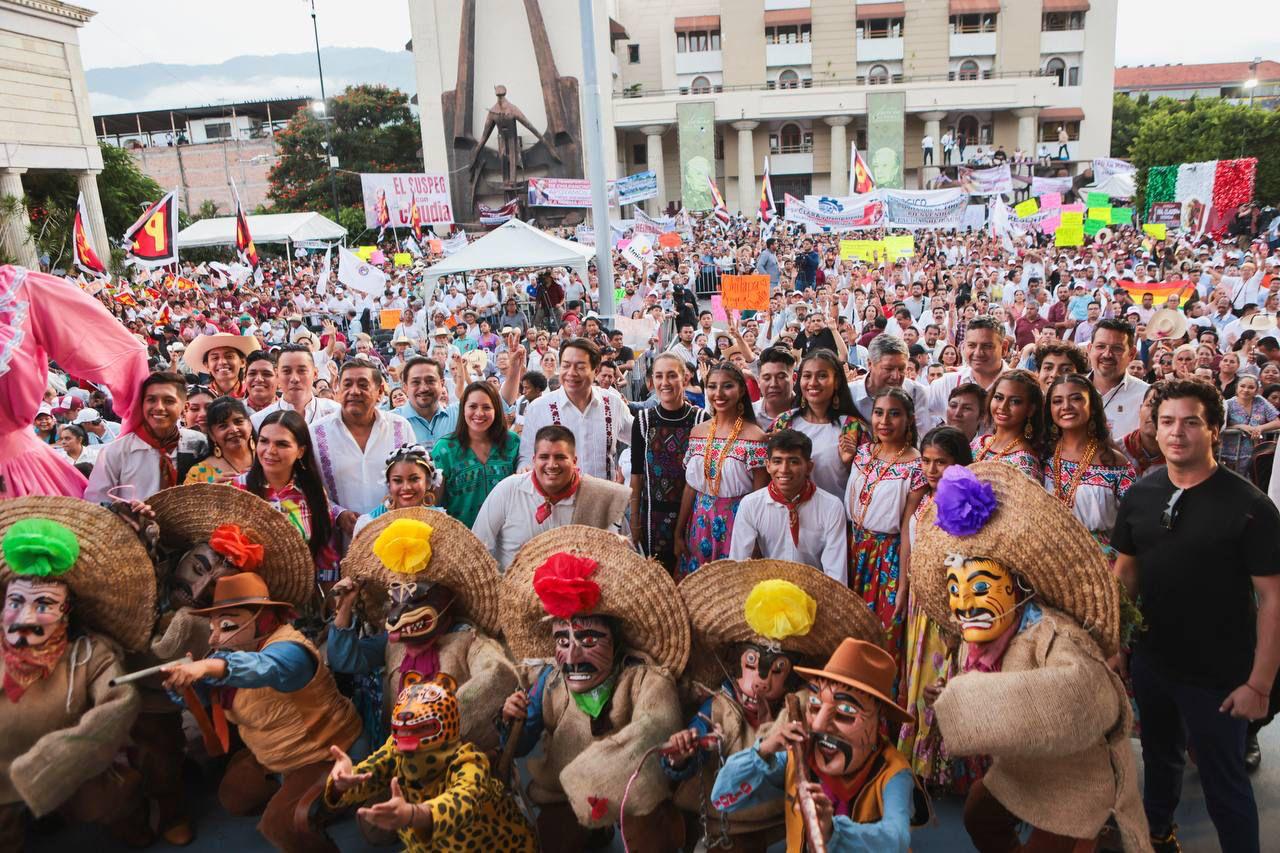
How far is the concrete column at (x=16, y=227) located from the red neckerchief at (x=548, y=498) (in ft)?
79.5

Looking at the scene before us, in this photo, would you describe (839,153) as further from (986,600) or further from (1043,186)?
(986,600)

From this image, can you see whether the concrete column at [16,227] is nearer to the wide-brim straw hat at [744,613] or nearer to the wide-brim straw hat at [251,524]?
the wide-brim straw hat at [251,524]

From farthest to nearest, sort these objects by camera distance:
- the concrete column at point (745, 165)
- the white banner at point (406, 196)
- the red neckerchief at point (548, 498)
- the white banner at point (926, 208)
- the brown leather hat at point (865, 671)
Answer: the concrete column at point (745, 165), the white banner at point (406, 196), the white banner at point (926, 208), the red neckerchief at point (548, 498), the brown leather hat at point (865, 671)

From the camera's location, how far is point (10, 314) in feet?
12.0

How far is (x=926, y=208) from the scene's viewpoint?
639 inches

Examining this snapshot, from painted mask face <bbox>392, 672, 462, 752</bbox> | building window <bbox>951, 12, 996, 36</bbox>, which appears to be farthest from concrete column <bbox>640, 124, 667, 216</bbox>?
painted mask face <bbox>392, 672, 462, 752</bbox>

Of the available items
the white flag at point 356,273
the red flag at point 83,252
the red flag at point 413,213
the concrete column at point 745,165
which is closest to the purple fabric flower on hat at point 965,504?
the white flag at point 356,273

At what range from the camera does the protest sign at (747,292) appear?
10.1m

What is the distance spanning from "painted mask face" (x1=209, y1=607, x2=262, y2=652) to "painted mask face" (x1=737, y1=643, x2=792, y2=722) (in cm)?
176

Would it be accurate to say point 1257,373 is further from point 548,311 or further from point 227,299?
point 227,299

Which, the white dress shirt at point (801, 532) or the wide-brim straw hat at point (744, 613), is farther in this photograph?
the white dress shirt at point (801, 532)

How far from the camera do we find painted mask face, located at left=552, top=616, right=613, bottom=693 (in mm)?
2855

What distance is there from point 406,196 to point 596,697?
62.4 ft

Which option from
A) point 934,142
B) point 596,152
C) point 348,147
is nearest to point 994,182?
point 596,152
